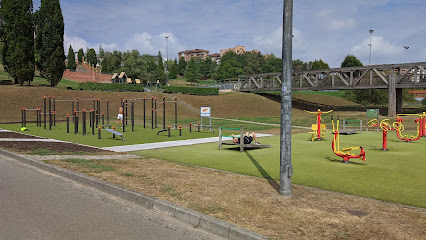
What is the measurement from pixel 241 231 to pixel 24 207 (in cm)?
432

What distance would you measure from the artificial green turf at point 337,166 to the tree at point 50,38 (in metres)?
42.2

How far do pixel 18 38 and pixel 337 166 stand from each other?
49.4m

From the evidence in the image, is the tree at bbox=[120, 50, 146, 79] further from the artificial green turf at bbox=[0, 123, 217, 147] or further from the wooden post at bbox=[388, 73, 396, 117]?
the artificial green turf at bbox=[0, 123, 217, 147]

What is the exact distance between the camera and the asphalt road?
5371mm

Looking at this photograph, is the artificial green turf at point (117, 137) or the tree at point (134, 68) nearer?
the artificial green turf at point (117, 137)

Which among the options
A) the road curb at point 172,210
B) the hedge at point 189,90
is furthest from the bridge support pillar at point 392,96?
the road curb at point 172,210

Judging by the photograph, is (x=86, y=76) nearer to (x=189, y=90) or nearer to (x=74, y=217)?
(x=189, y=90)

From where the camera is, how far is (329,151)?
49.3ft

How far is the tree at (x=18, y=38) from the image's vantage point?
47.7m

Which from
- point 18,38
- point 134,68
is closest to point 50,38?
point 18,38

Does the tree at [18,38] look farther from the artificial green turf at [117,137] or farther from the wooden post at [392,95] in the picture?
the wooden post at [392,95]

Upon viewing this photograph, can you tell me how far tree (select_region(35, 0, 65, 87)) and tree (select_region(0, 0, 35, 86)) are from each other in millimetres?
2151

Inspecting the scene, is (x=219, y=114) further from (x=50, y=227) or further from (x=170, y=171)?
(x=50, y=227)

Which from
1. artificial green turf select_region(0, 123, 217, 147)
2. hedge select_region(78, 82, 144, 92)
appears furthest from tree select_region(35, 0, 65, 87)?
artificial green turf select_region(0, 123, 217, 147)
